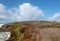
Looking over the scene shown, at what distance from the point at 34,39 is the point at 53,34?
143cm

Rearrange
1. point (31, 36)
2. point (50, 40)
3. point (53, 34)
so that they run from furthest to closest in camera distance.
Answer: point (31, 36), point (53, 34), point (50, 40)

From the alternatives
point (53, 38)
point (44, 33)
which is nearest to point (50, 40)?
point (53, 38)

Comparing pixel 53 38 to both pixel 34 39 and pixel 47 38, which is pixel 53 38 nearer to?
pixel 47 38

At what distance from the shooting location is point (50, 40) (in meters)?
11.0

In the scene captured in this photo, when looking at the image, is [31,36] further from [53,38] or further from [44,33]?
[53,38]

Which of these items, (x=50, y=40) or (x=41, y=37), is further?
(x=41, y=37)

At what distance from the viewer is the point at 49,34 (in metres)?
11.8

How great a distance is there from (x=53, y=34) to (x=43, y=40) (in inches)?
38.2

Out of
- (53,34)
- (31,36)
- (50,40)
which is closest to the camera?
(50,40)

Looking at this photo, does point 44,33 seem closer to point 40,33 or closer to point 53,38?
point 40,33

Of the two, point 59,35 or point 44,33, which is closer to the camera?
point 59,35

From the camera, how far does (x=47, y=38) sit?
11.4 metres

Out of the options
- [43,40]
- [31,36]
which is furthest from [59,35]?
[31,36]

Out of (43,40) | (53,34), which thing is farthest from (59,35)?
(43,40)
